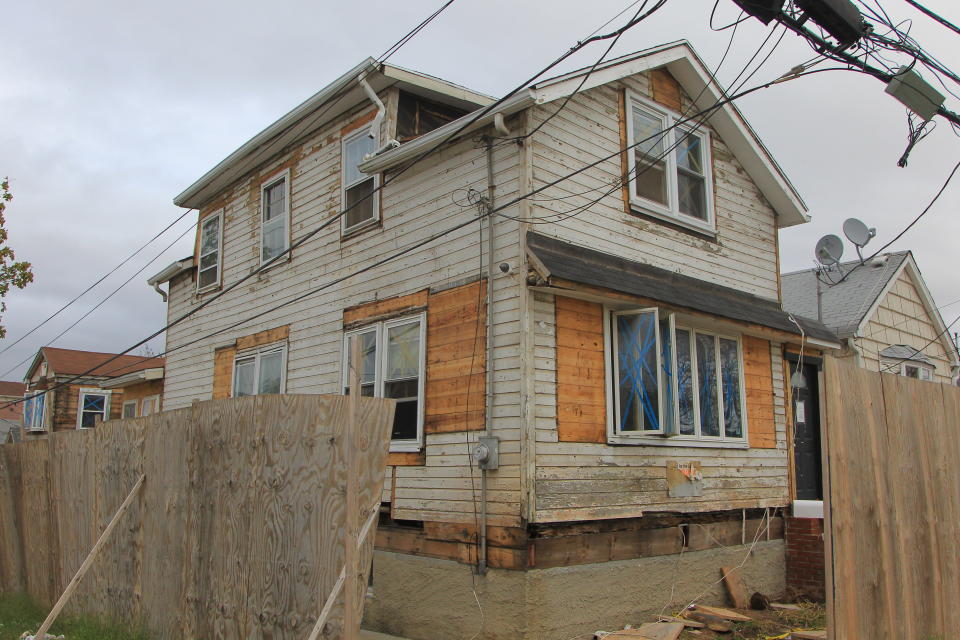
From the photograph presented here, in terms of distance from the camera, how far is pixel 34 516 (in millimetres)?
9898

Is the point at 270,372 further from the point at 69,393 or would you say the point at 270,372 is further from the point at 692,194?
the point at 69,393

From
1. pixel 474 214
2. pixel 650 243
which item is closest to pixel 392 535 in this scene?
pixel 474 214

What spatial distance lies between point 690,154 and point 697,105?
873 millimetres

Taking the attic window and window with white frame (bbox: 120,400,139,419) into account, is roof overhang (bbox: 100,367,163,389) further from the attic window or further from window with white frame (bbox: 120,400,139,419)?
the attic window

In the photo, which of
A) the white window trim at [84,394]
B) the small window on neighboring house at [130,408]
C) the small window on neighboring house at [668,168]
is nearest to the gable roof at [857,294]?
the small window on neighboring house at [668,168]

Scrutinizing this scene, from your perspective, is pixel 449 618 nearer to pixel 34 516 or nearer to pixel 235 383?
pixel 34 516

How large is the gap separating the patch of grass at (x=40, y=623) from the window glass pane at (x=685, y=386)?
640 cm

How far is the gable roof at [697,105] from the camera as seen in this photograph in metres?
8.83

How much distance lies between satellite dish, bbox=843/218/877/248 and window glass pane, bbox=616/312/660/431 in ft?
25.8

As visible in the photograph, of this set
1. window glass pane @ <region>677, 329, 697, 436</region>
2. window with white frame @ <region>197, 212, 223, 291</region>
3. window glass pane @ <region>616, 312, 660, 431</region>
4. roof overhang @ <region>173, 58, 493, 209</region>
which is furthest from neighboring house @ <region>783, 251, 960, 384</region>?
window with white frame @ <region>197, 212, 223, 291</region>

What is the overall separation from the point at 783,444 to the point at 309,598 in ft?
27.1

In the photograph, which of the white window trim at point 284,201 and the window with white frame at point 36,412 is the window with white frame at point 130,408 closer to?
the white window trim at point 284,201

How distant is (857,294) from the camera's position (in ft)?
48.6

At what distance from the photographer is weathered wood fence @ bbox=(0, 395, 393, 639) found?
5352mm
